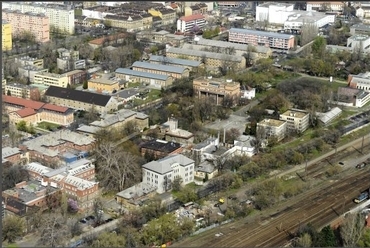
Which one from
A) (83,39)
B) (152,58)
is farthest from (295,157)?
(83,39)

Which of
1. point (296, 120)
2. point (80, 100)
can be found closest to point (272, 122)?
point (296, 120)

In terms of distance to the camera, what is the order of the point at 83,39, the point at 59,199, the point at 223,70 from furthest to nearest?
the point at 83,39 → the point at 223,70 → the point at 59,199

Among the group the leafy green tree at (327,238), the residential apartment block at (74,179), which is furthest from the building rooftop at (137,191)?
the leafy green tree at (327,238)

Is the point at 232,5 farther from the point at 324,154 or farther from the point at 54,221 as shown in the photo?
the point at 54,221

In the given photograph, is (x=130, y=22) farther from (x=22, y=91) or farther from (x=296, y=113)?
(x=296, y=113)

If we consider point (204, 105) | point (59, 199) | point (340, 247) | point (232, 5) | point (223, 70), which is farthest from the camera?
point (232, 5)

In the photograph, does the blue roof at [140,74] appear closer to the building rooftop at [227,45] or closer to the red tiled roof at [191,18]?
the building rooftop at [227,45]
